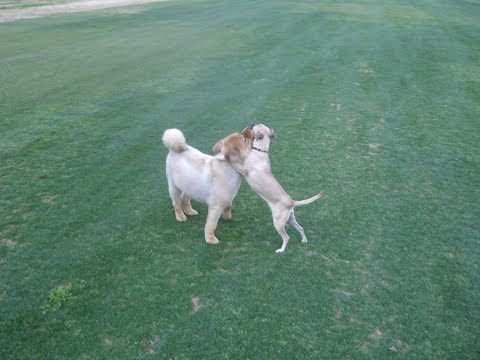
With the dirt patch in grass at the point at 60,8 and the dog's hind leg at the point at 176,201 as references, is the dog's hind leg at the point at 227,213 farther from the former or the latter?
the dirt patch in grass at the point at 60,8

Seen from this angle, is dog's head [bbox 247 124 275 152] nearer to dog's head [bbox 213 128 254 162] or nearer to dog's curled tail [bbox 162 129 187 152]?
dog's head [bbox 213 128 254 162]

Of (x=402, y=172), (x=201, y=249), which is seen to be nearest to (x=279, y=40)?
(x=402, y=172)

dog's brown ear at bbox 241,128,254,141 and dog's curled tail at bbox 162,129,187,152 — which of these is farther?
dog's curled tail at bbox 162,129,187,152

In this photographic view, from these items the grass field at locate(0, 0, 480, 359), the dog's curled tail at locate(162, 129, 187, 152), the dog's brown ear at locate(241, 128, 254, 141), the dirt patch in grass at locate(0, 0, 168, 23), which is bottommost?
the dirt patch in grass at locate(0, 0, 168, 23)

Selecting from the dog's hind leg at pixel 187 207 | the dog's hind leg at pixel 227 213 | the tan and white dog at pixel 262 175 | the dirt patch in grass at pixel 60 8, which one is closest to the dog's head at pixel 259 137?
the tan and white dog at pixel 262 175

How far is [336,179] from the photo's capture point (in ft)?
20.1

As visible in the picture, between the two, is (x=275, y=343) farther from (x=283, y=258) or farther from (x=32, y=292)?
(x=32, y=292)

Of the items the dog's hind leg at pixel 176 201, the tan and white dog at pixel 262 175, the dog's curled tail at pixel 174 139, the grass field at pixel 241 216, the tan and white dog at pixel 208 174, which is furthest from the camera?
the dog's hind leg at pixel 176 201

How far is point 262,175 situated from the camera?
436cm

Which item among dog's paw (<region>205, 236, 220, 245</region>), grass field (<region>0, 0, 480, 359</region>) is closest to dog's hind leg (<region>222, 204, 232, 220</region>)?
grass field (<region>0, 0, 480, 359</region>)

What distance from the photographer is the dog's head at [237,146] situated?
4.37 meters

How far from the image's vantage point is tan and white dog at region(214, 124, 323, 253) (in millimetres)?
4320

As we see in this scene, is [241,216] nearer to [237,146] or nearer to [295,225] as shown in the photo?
[295,225]

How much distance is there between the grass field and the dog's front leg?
0.13 meters
